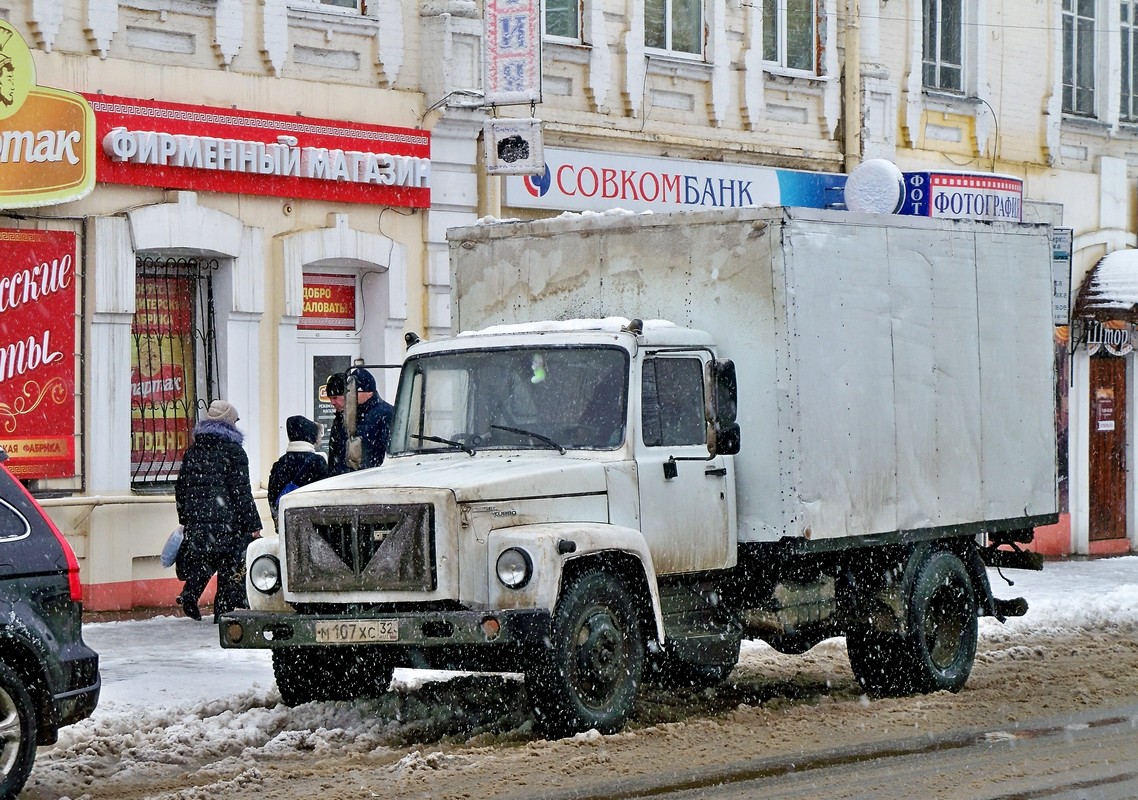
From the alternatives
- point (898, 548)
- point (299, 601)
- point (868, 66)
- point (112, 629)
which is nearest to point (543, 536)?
point (299, 601)

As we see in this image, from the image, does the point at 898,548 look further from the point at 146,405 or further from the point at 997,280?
the point at 146,405

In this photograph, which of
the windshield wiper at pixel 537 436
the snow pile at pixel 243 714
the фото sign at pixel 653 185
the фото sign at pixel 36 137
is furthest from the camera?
the фото sign at pixel 653 185

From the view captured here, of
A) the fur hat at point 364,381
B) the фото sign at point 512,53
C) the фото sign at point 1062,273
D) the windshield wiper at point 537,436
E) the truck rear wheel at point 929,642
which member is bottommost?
the truck rear wheel at point 929,642

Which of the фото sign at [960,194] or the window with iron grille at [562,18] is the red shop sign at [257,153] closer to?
the window with iron grille at [562,18]

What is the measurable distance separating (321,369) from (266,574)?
7643 mm

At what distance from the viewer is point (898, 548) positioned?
12133 mm

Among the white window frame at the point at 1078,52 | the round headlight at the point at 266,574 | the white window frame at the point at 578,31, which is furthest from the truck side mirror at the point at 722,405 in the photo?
the white window frame at the point at 1078,52

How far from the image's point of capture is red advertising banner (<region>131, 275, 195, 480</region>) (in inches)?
639

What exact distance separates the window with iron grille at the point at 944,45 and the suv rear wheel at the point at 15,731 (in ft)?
56.0

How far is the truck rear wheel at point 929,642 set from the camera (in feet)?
38.7

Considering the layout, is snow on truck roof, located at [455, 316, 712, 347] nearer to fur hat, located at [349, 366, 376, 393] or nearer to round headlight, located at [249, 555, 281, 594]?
fur hat, located at [349, 366, 376, 393]

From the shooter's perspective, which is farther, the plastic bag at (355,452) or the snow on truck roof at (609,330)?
the plastic bag at (355,452)

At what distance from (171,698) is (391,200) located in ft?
23.8

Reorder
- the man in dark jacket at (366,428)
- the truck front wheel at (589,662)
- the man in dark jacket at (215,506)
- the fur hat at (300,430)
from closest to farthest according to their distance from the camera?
the truck front wheel at (589,662) < the man in dark jacket at (366,428) < the man in dark jacket at (215,506) < the fur hat at (300,430)
